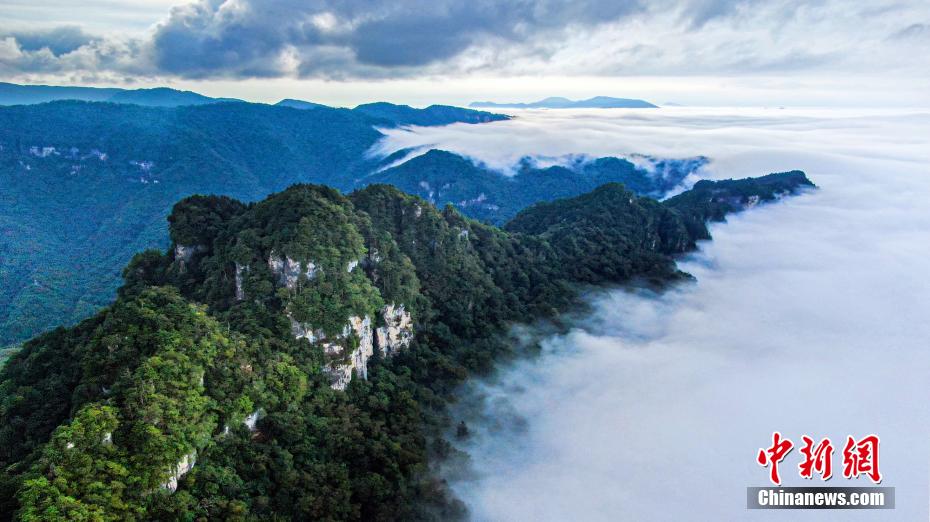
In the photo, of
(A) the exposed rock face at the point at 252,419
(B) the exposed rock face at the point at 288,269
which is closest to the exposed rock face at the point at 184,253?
(B) the exposed rock face at the point at 288,269

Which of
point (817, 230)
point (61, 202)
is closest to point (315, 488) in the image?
point (817, 230)

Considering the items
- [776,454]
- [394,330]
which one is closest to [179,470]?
[394,330]

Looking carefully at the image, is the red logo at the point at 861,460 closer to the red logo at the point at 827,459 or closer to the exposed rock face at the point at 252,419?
the red logo at the point at 827,459

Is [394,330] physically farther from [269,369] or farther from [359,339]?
[269,369]

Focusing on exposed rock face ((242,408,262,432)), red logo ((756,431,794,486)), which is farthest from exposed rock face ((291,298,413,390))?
red logo ((756,431,794,486))

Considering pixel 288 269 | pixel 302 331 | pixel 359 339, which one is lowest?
pixel 359 339

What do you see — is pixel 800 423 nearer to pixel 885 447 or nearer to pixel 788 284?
pixel 885 447
